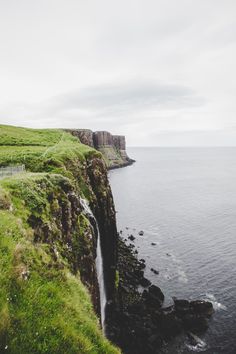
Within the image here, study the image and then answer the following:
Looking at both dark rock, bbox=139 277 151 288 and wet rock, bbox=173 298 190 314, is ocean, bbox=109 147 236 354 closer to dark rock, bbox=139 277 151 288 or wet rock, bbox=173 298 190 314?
dark rock, bbox=139 277 151 288

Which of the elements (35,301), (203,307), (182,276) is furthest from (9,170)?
(182,276)

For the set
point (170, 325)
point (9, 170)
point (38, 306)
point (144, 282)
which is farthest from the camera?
point (144, 282)

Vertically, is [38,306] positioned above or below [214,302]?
above

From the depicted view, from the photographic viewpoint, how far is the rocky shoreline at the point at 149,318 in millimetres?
33750

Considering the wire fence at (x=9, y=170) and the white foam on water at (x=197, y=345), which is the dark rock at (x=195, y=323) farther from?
the wire fence at (x=9, y=170)

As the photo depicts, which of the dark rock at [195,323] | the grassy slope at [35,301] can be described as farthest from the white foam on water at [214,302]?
the grassy slope at [35,301]

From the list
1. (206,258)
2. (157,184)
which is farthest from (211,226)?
(157,184)

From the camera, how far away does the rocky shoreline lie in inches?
1329

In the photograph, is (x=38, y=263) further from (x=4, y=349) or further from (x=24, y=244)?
(x=4, y=349)

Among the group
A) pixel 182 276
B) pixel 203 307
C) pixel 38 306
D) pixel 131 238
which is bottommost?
pixel 182 276

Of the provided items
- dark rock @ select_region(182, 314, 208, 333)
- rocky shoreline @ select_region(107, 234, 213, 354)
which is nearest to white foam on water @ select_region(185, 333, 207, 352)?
rocky shoreline @ select_region(107, 234, 213, 354)

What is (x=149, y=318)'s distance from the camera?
126 feet

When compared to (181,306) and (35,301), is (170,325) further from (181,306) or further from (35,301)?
(35,301)

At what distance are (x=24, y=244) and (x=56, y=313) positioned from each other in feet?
11.8
